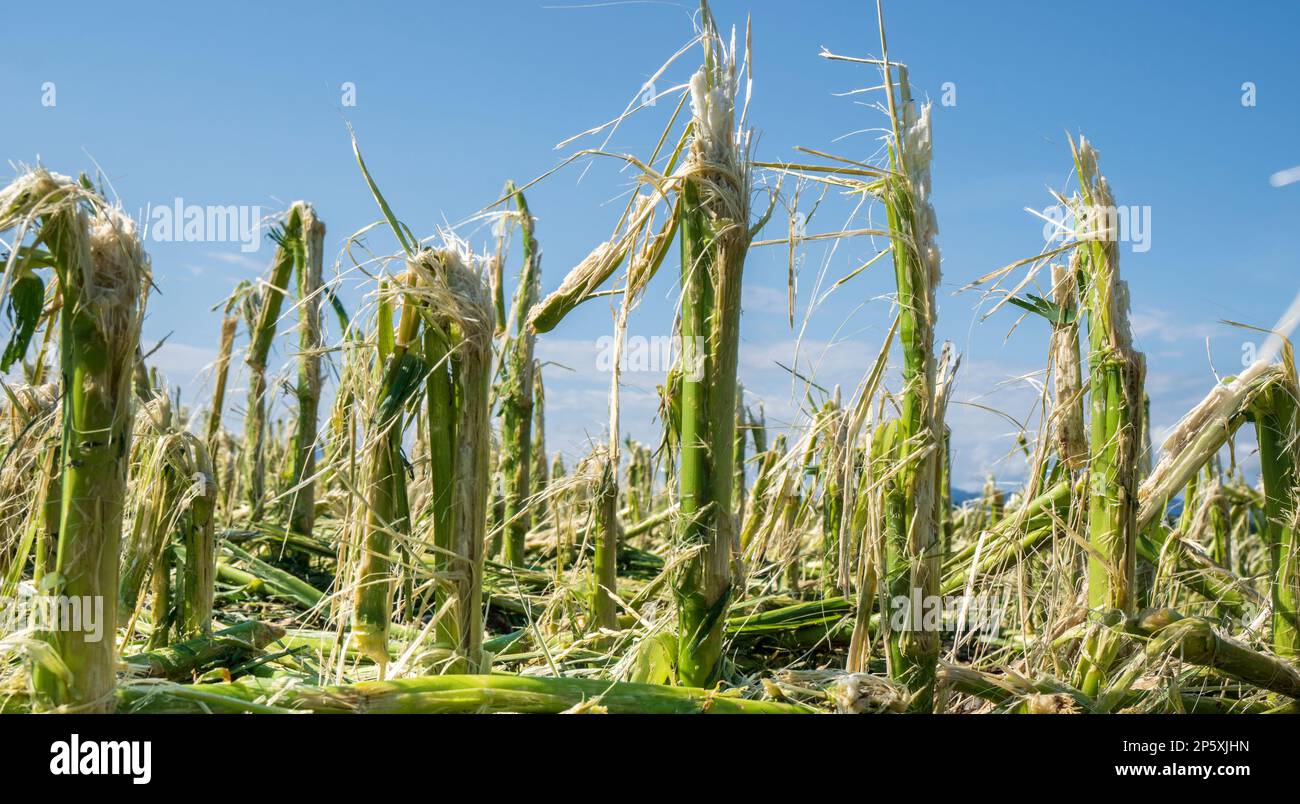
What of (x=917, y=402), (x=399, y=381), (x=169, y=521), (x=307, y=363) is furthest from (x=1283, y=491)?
(x=307, y=363)

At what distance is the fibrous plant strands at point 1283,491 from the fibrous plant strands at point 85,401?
12.0 ft

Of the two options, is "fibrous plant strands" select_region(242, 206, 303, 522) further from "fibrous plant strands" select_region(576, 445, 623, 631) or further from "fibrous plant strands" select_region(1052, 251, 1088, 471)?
"fibrous plant strands" select_region(1052, 251, 1088, 471)

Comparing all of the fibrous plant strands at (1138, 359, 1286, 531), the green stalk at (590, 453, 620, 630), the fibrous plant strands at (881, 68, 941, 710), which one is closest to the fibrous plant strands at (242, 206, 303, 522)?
the green stalk at (590, 453, 620, 630)

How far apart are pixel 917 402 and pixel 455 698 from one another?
5.00 feet

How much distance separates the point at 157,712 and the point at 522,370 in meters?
3.48

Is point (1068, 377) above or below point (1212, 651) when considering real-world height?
above

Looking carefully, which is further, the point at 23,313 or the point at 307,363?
the point at 307,363

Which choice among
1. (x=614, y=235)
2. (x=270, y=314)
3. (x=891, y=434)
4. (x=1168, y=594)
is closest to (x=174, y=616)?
(x=614, y=235)

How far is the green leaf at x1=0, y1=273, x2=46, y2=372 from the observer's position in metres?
2.27

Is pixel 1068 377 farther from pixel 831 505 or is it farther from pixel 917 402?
pixel 831 505

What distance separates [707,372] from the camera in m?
2.97

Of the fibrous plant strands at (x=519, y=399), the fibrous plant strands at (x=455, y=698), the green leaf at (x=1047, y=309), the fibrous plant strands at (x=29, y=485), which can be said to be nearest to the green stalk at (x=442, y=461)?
the fibrous plant strands at (x=455, y=698)

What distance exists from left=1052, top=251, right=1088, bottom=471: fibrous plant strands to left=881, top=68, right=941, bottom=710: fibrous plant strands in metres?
0.73
